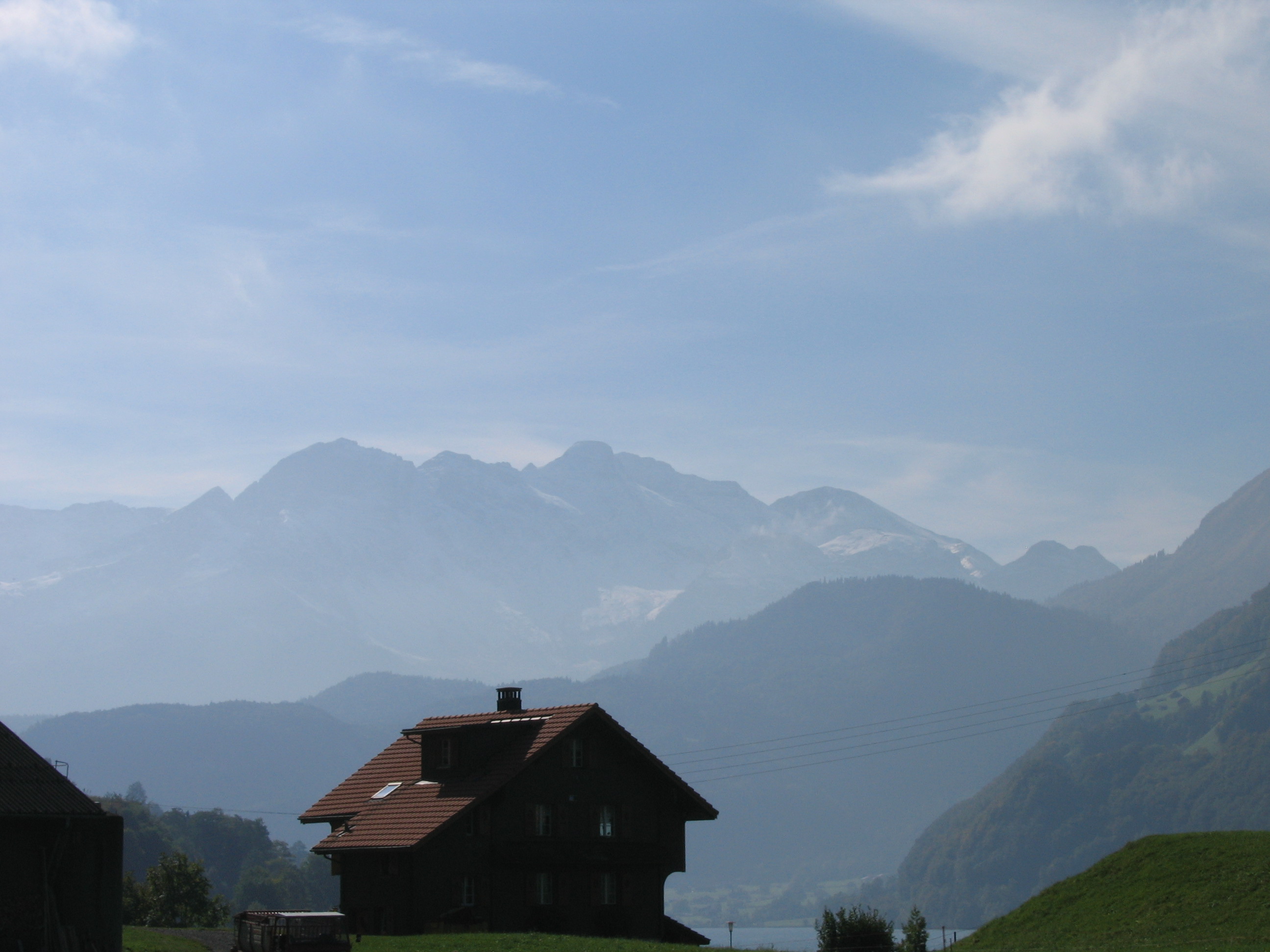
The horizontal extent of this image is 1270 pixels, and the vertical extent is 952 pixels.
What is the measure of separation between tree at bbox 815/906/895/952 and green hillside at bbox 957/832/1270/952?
474 cm

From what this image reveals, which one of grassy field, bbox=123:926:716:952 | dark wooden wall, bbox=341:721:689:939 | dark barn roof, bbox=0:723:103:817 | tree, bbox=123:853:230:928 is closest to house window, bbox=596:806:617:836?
dark wooden wall, bbox=341:721:689:939

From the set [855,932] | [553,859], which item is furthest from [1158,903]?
[553,859]

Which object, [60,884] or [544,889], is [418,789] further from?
[60,884]

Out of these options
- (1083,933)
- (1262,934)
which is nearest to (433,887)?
(1083,933)

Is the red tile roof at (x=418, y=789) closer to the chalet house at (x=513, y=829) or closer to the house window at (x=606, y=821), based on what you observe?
the chalet house at (x=513, y=829)

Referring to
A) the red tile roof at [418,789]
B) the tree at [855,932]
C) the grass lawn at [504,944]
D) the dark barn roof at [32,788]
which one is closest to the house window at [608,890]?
the red tile roof at [418,789]

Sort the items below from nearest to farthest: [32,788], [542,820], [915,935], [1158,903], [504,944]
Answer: [32,788] < [504,944] < [1158,903] < [542,820] < [915,935]

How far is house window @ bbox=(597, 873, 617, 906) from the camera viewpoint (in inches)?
2462

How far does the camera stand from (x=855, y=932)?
5994 centimetres

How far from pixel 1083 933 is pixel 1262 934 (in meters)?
9.01

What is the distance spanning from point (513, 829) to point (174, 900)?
61.4 meters

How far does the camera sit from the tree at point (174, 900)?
109938mm

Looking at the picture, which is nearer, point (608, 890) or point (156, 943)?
point (156, 943)

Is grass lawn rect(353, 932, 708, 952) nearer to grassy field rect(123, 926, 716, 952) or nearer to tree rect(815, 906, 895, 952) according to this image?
grassy field rect(123, 926, 716, 952)
